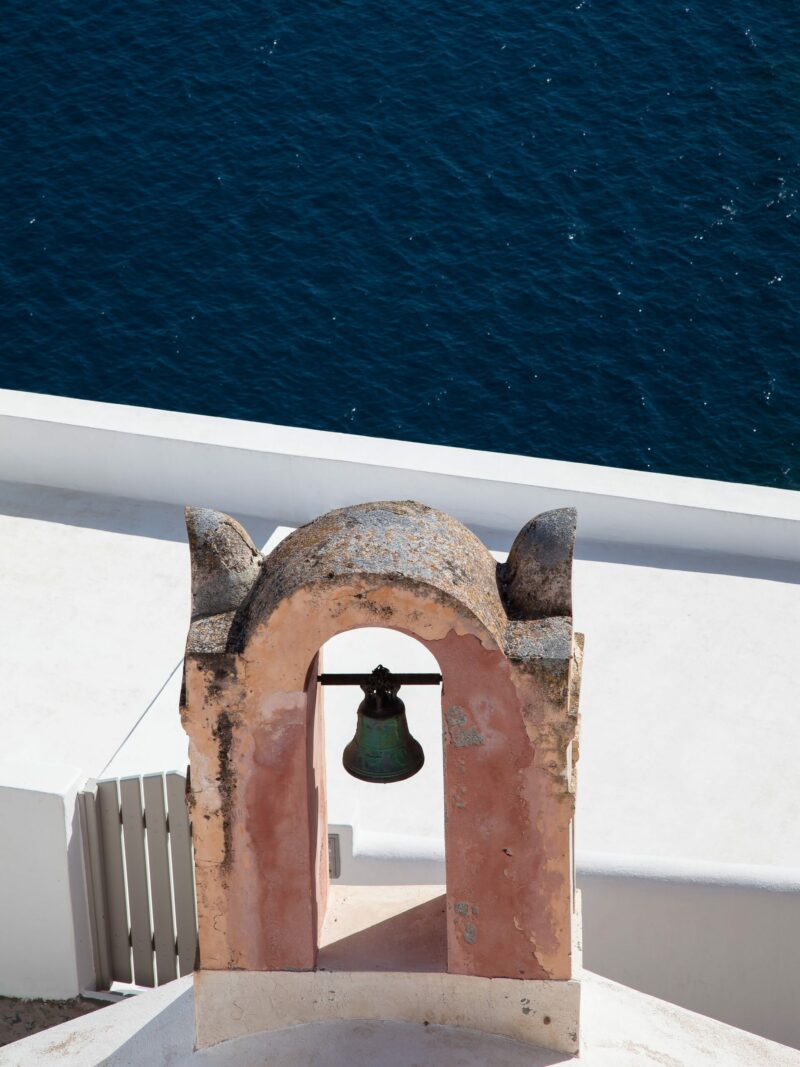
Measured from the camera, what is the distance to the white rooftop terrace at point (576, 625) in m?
12.0

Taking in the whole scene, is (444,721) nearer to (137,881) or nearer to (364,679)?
(364,679)

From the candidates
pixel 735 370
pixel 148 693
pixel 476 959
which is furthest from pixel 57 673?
pixel 735 370

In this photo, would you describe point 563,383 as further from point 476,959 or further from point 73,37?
point 476,959

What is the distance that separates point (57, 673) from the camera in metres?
13.9

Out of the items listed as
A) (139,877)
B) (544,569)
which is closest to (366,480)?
(139,877)

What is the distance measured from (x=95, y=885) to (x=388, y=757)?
561cm

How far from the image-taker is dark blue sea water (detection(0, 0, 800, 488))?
34.7 m

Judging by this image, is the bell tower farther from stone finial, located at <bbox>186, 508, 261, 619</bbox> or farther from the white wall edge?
the white wall edge

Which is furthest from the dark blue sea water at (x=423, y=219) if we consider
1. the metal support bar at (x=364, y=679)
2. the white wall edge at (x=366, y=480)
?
the metal support bar at (x=364, y=679)

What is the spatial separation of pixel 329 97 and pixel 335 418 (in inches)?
460

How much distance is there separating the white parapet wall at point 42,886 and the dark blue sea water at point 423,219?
22204 millimetres

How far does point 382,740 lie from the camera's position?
768 centimetres

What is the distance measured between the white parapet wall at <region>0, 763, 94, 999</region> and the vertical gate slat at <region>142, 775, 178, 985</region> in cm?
53

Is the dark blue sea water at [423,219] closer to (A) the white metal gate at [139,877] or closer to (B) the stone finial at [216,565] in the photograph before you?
(A) the white metal gate at [139,877]
